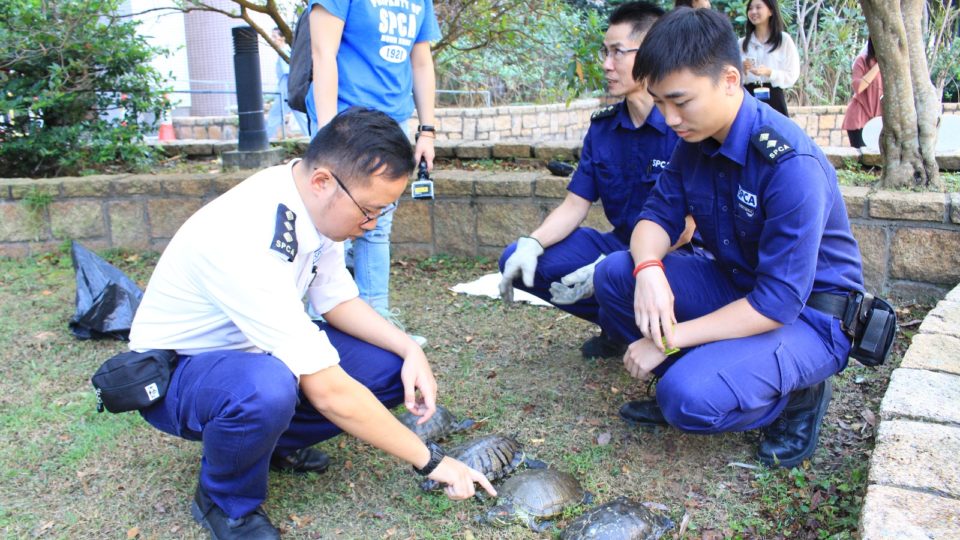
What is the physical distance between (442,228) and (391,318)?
1.44 meters

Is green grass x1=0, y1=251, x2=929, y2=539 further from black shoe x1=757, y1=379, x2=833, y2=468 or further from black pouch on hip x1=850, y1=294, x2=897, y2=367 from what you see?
black pouch on hip x1=850, y1=294, x2=897, y2=367

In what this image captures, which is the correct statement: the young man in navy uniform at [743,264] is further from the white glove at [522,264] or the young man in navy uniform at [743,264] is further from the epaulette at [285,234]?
the epaulette at [285,234]

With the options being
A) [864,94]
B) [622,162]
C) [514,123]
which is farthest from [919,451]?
[514,123]

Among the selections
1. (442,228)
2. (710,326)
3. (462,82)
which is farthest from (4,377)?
(462,82)

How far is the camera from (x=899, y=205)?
397cm

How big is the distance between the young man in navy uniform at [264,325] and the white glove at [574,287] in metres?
1.15

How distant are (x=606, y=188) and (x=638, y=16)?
69 cm

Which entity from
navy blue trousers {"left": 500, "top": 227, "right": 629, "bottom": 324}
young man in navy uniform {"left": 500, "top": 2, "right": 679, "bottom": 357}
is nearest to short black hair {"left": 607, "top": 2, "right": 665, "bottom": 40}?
young man in navy uniform {"left": 500, "top": 2, "right": 679, "bottom": 357}

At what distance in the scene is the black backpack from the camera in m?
3.66

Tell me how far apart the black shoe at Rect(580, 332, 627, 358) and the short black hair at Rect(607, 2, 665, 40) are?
4.07 ft

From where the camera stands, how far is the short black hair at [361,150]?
2.08 meters

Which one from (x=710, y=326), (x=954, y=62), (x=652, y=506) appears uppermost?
(x=954, y=62)

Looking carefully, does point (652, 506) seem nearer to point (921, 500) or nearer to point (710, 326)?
point (710, 326)

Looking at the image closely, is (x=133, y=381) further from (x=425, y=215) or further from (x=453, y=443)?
(x=425, y=215)
